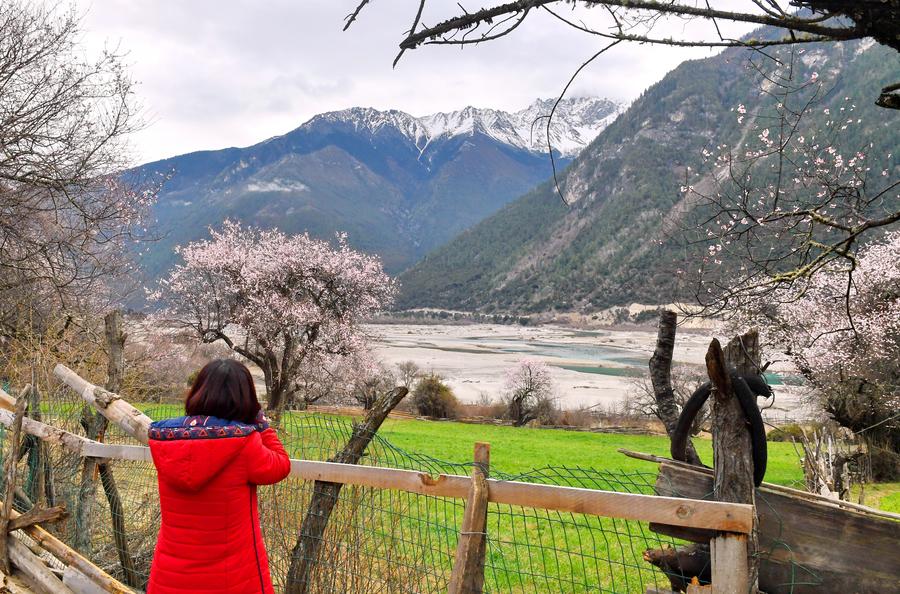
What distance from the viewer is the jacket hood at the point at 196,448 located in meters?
2.38

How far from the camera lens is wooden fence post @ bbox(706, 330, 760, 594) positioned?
6.71ft

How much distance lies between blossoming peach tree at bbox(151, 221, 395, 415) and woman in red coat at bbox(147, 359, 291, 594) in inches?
797

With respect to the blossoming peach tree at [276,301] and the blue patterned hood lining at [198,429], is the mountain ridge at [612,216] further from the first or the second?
the blue patterned hood lining at [198,429]

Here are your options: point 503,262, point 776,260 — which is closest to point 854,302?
point 776,260

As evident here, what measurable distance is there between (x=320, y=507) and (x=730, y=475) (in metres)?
2.44

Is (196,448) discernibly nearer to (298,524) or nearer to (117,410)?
(117,410)

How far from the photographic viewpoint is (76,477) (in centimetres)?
629

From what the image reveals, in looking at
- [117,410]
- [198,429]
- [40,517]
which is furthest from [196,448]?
[40,517]

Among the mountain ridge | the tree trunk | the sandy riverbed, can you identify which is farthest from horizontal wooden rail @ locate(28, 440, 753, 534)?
the mountain ridge

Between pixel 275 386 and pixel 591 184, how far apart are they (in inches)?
6571

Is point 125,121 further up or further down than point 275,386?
further up

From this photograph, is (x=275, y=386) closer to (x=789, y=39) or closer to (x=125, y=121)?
(x=125, y=121)

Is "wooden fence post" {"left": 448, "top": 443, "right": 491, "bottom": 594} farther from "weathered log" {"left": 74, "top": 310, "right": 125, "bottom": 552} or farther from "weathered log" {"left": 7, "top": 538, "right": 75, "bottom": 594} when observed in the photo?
"weathered log" {"left": 74, "top": 310, "right": 125, "bottom": 552}

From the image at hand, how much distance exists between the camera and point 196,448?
238 centimetres
